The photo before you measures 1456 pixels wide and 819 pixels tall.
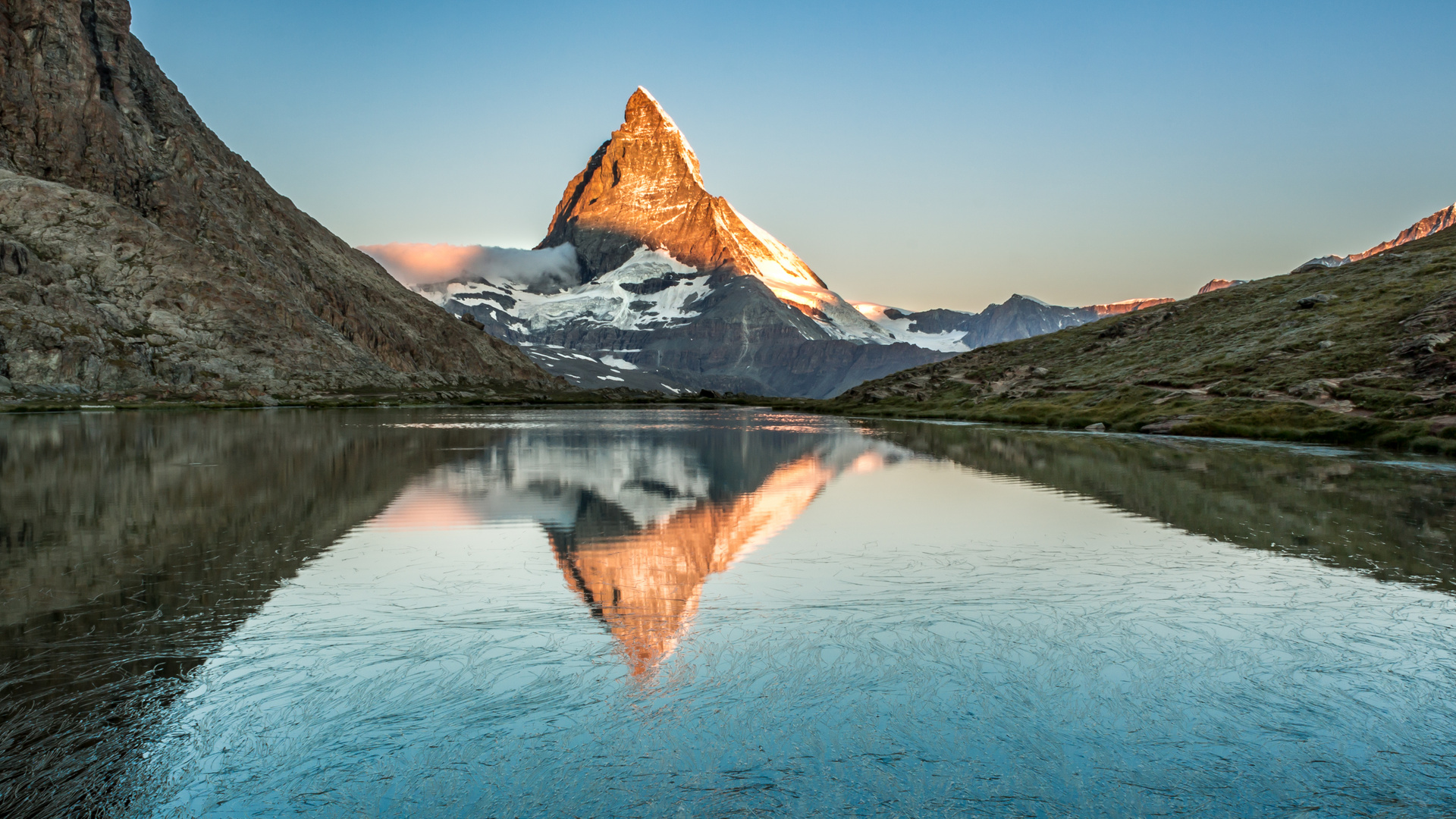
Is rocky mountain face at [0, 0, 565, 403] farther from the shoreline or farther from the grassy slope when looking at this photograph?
the grassy slope

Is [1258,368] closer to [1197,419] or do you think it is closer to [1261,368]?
[1261,368]

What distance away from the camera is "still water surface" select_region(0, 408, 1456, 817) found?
825cm

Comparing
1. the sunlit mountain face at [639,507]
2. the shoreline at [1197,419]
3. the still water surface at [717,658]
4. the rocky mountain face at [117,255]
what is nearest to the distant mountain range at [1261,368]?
the shoreline at [1197,419]

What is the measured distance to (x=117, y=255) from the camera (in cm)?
15738

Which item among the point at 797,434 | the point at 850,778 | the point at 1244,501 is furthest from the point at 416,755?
the point at 797,434

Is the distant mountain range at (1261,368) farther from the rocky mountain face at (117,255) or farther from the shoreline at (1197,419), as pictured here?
the rocky mountain face at (117,255)

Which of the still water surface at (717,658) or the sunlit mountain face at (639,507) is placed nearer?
the still water surface at (717,658)

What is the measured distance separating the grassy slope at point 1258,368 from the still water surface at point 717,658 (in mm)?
42125

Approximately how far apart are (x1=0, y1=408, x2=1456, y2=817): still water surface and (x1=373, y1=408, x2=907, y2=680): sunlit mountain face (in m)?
0.17

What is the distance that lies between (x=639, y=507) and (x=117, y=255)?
571 ft

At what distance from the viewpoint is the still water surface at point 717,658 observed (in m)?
8.25

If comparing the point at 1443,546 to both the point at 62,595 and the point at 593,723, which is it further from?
the point at 62,595

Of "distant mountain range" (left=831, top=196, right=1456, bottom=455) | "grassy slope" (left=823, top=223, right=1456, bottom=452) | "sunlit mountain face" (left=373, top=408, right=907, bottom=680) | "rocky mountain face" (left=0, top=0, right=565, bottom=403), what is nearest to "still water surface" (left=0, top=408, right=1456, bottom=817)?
"sunlit mountain face" (left=373, top=408, right=907, bottom=680)

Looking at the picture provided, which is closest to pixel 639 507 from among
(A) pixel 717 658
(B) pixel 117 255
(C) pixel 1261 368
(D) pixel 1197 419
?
(A) pixel 717 658
